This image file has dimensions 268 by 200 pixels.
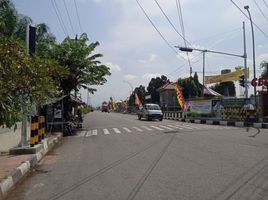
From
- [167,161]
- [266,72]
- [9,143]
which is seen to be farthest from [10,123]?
[266,72]

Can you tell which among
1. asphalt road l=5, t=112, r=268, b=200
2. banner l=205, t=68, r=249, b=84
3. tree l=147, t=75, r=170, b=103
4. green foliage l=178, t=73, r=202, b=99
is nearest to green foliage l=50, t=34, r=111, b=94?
asphalt road l=5, t=112, r=268, b=200

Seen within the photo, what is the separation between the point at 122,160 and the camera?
11602 millimetres

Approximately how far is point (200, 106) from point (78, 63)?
60.3ft

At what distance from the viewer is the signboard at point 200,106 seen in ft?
129

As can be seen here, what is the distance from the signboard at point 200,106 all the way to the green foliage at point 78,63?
1494 centimetres

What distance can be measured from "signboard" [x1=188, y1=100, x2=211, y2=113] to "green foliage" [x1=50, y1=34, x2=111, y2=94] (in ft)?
49.0

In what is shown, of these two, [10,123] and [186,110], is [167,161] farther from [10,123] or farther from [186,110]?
[186,110]

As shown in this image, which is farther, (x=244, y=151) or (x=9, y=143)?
(x=9, y=143)

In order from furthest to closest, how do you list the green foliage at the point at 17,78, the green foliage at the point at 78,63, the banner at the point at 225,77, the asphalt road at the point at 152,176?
the banner at the point at 225,77
the green foliage at the point at 78,63
the asphalt road at the point at 152,176
the green foliage at the point at 17,78

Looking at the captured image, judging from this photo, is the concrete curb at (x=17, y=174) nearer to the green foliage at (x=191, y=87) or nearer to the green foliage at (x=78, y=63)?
the green foliage at (x=78, y=63)

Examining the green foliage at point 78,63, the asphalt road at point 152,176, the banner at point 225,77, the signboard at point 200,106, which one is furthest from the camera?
the banner at point 225,77

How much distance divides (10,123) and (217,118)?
1250 inches

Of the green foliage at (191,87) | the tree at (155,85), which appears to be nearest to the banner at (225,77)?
the green foliage at (191,87)

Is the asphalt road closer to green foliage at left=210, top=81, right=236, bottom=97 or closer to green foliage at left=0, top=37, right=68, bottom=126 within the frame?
green foliage at left=0, top=37, right=68, bottom=126
